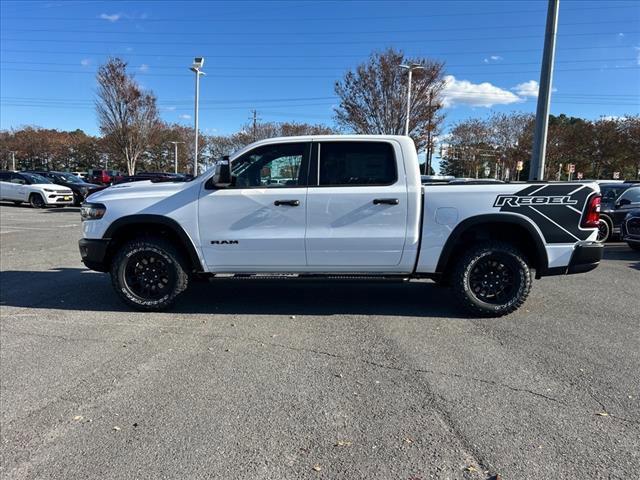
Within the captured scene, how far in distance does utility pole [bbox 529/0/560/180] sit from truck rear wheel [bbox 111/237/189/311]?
1081 centimetres

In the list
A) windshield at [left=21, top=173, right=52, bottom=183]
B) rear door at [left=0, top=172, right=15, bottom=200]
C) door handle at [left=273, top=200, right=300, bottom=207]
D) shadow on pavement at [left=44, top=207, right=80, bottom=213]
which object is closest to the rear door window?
door handle at [left=273, top=200, right=300, bottom=207]

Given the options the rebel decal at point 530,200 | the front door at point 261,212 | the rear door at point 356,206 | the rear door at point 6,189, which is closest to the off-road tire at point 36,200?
the rear door at point 6,189

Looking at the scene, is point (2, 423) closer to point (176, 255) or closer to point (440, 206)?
point (176, 255)

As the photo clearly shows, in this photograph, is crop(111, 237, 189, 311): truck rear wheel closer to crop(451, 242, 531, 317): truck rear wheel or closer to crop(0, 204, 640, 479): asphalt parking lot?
crop(0, 204, 640, 479): asphalt parking lot

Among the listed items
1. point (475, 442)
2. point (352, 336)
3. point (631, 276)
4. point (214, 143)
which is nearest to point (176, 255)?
point (352, 336)

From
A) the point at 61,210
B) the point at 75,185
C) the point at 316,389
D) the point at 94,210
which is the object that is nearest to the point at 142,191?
the point at 94,210

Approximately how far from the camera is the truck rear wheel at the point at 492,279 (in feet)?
18.0

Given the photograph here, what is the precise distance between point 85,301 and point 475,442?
5304mm

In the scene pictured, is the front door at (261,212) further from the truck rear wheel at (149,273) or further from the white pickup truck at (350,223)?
the truck rear wheel at (149,273)

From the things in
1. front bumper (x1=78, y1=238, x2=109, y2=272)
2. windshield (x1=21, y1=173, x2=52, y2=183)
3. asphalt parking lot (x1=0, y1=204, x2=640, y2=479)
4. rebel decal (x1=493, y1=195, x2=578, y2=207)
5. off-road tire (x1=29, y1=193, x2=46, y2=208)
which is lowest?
asphalt parking lot (x1=0, y1=204, x2=640, y2=479)

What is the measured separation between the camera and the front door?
546 cm

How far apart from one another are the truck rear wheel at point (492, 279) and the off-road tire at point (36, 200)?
22.4 metres

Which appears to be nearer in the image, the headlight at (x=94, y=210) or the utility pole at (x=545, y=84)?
the headlight at (x=94, y=210)

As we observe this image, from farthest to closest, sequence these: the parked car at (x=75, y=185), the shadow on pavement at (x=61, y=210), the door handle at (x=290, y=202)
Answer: the parked car at (x=75, y=185)
the shadow on pavement at (x=61, y=210)
the door handle at (x=290, y=202)
